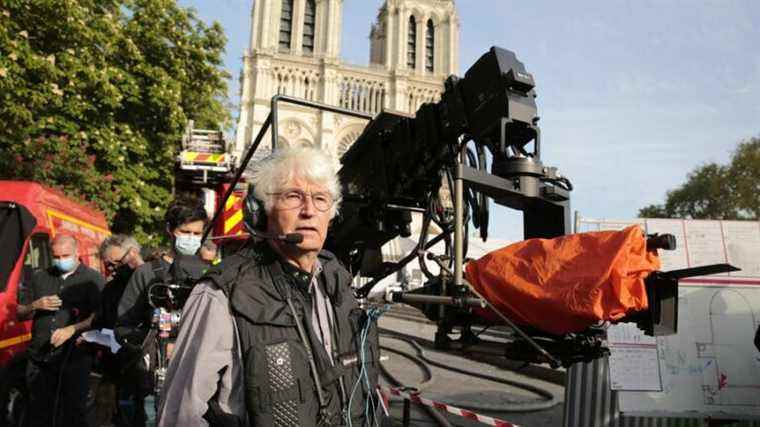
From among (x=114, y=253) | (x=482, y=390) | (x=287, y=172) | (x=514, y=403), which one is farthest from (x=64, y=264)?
(x=482, y=390)

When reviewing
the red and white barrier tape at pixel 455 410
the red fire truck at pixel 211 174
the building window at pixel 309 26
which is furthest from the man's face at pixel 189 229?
the building window at pixel 309 26

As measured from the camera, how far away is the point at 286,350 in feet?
5.35

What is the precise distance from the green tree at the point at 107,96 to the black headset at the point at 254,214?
10.0 m

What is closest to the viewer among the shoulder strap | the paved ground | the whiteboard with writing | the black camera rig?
the black camera rig

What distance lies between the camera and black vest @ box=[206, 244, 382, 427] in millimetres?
1576

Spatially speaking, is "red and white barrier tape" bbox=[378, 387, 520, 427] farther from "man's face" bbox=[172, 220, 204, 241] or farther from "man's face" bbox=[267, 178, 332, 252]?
"man's face" bbox=[267, 178, 332, 252]

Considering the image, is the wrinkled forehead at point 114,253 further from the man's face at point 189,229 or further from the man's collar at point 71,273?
the man's face at point 189,229

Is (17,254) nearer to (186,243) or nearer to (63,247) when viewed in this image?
(63,247)

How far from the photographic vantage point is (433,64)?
218ft

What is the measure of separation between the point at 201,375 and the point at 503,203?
160 centimetres

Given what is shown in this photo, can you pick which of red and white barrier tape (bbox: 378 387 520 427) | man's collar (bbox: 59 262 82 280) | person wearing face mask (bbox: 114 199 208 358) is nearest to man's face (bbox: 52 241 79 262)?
man's collar (bbox: 59 262 82 280)

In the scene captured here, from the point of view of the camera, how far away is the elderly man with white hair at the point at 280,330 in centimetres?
158

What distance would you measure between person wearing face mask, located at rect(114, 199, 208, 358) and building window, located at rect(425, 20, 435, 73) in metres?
64.9

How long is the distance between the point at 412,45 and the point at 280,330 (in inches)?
2693
